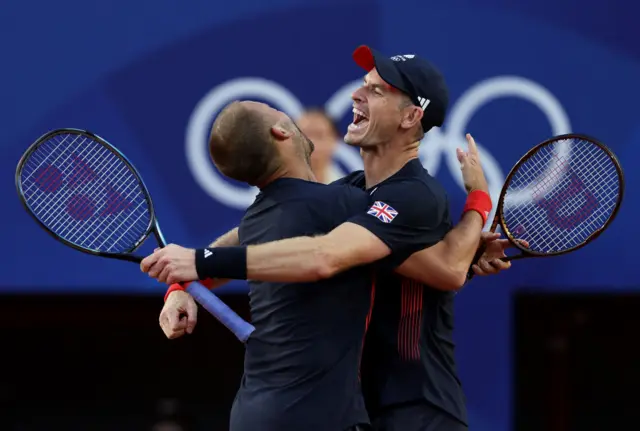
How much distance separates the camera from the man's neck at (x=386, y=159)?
4.43 metres

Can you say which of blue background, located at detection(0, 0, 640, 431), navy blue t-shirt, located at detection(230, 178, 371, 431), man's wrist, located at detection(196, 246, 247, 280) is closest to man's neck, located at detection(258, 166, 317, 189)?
navy blue t-shirt, located at detection(230, 178, 371, 431)

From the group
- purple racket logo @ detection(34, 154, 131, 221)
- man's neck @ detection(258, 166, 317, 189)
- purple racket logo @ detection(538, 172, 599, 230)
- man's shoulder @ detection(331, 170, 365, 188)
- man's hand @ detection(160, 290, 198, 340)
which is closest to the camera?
man's neck @ detection(258, 166, 317, 189)

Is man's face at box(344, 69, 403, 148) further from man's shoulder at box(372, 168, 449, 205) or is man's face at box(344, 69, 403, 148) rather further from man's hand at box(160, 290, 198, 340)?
man's hand at box(160, 290, 198, 340)

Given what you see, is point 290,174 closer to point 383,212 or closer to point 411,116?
point 383,212

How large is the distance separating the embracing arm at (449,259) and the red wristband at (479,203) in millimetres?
29

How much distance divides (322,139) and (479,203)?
83.1 inches

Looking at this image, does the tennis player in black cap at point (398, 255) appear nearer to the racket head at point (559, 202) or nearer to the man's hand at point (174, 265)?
the man's hand at point (174, 265)

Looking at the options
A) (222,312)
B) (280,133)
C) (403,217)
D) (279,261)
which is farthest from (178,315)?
(403,217)

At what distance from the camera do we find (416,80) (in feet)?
14.5

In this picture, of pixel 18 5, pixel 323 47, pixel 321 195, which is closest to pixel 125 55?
pixel 18 5

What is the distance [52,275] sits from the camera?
263 inches

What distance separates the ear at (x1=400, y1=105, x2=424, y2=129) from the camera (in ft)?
14.5

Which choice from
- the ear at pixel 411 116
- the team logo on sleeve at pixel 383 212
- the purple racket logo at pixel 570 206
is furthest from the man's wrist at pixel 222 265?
the purple racket logo at pixel 570 206

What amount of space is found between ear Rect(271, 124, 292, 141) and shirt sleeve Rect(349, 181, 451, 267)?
0.32 m
